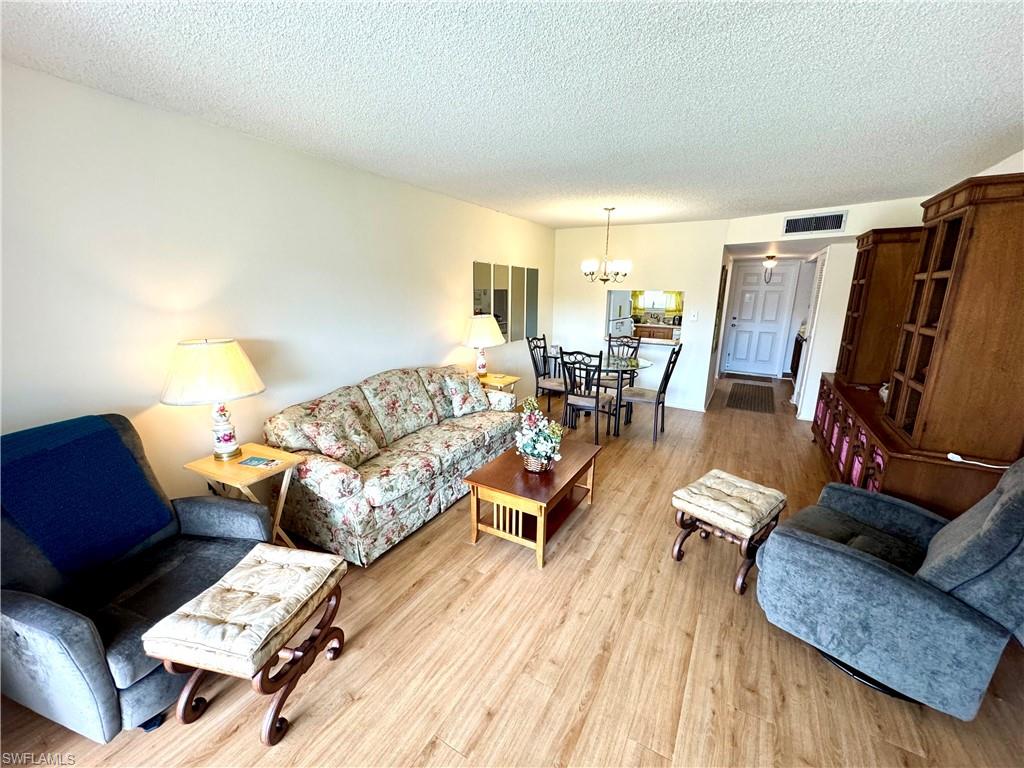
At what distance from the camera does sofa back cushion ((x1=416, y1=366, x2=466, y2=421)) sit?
3.64m

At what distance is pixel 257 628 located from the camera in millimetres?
1364

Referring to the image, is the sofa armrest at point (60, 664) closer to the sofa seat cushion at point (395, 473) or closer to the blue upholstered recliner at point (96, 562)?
the blue upholstered recliner at point (96, 562)

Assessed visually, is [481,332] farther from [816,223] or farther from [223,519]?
[816,223]

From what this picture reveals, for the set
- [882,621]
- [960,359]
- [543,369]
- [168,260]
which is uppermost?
[168,260]

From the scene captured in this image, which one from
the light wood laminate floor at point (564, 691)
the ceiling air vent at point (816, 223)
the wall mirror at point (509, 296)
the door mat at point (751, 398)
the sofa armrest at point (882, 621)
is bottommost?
the light wood laminate floor at point (564, 691)

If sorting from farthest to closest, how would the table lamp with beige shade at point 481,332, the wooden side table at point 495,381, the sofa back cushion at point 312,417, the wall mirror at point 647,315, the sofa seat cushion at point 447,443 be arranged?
the wall mirror at point 647,315 < the wooden side table at point 495,381 < the table lamp with beige shade at point 481,332 < the sofa seat cushion at point 447,443 < the sofa back cushion at point 312,417

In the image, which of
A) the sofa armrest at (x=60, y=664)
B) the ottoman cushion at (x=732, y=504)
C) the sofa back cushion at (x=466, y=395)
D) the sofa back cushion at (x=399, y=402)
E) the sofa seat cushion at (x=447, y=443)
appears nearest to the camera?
the sofa armrest at (x=60, y=664)

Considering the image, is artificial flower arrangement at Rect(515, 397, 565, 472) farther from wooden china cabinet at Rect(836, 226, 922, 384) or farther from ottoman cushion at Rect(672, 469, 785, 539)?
wooden china cabinet at Rect(836, 226, 922, 384)

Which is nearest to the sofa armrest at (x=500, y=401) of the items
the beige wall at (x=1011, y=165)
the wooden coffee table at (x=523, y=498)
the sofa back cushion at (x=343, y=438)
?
the wooden coffee table at (x=523, y=498)

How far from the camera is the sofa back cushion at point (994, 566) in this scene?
4.33 feet

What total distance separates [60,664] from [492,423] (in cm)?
261

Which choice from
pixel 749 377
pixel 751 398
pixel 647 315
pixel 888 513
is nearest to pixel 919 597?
pixel 888 513

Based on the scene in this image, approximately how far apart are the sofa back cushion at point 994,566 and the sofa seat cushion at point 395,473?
240 cm

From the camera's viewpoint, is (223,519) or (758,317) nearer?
(223,519)
